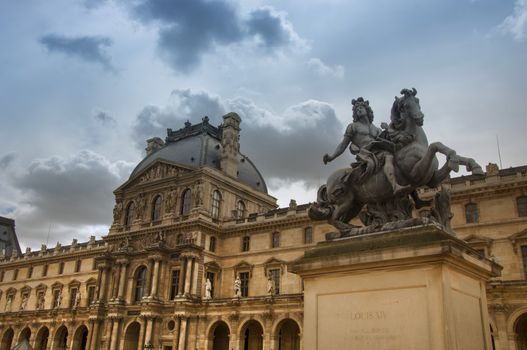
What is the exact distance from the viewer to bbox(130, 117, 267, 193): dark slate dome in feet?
189

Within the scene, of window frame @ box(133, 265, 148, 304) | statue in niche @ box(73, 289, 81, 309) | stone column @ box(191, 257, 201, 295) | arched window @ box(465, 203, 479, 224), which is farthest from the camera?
statue in niche @ box(73, 289, 81, 309)

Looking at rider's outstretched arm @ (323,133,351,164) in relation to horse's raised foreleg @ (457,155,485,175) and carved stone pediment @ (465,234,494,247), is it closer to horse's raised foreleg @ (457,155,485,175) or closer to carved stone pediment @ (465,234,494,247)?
horse's raised foreleg @ (457,155,485,175)

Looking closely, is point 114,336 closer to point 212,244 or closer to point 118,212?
point 212,244

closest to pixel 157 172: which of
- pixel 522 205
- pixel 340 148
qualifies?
pixel 522 205

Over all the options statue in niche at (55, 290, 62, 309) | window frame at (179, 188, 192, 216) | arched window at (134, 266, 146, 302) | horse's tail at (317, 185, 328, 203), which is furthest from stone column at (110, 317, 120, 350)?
horse's tail at (317, 185, 328, 203)

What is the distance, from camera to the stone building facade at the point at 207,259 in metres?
38.6

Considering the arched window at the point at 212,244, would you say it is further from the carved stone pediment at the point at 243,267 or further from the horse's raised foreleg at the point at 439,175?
the horse's raised foreleg at the point at 439,175

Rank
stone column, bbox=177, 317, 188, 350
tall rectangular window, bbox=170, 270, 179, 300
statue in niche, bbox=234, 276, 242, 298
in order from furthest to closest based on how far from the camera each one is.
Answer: tall rectangular window, bbox=170, 270, 179, 300, statue in niche, bbox=234, 276, 242, 298, stone column, bbox=177, 317, 188, 350

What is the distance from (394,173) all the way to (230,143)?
51.0 metres

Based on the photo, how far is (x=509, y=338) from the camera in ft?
111

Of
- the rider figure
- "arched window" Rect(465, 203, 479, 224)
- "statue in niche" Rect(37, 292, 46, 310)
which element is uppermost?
"arched window" Rect(465, 203, 479, 224)

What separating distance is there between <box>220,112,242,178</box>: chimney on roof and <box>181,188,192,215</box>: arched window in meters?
5.00

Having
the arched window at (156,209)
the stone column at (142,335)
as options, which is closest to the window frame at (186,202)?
the arched window at (156,209)

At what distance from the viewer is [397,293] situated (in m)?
6.95
